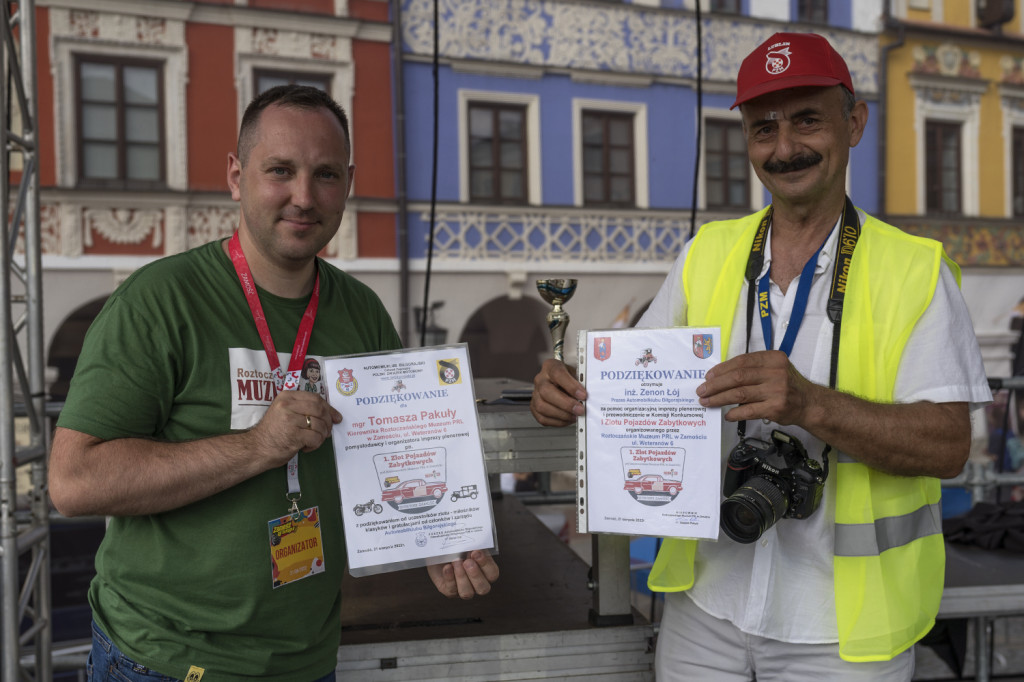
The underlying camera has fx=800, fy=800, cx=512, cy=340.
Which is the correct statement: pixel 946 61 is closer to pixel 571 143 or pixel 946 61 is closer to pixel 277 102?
pixel 571 143

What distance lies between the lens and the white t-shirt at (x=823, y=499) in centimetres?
Answer: 137

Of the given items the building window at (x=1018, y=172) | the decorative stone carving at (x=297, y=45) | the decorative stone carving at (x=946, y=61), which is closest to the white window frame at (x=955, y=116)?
the decorative stone carving at (x=946, y=61)

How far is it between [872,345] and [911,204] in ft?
40.2

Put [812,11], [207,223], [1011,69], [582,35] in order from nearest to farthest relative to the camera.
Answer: [207,223] → [582,35] → [812,11] → [1011,69]

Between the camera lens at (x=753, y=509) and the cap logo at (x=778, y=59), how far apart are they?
Answer: 742 millimetres

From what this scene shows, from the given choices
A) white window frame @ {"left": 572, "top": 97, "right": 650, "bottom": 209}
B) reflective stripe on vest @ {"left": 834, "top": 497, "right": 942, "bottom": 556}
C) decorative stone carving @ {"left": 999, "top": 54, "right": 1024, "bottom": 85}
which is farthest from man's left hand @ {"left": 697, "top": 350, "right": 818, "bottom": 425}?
decorative stone carving @ {"left": 999, "top": 54, "right": 1024, "bottom": 85}

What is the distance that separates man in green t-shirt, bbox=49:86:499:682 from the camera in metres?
1.24

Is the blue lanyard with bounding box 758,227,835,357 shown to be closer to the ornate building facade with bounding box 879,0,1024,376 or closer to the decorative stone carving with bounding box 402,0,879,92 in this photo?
the decorative stone carving with bounding box 402,0,879,92

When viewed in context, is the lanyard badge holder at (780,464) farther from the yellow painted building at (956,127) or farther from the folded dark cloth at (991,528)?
the yellow painted building at (956,127)

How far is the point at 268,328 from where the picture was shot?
1397 millimetres

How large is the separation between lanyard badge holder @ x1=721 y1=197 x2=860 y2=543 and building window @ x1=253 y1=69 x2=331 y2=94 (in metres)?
8.97

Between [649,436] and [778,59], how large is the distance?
0.73m

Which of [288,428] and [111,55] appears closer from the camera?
[288,428]

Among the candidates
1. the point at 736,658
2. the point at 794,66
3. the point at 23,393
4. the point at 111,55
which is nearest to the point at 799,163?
the point at 794,66
